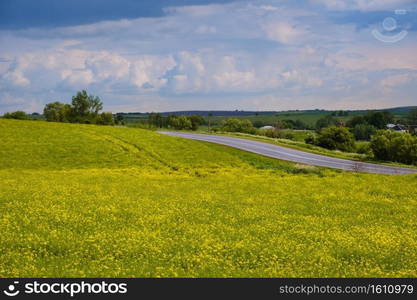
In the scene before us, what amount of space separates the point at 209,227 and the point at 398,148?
86.1 m

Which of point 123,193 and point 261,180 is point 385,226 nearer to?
Result: point 123,193

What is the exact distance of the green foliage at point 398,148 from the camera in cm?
9475

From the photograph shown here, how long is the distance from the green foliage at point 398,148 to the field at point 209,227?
191 feet

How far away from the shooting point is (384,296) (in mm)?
11852

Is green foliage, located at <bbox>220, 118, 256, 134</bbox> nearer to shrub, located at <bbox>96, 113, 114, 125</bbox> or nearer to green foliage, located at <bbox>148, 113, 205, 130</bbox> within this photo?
green foliage, located at <bbox>148, 113, 205, 130</bbox>

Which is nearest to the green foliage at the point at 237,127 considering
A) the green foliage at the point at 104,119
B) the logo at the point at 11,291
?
the green foliage at the point at 104,119

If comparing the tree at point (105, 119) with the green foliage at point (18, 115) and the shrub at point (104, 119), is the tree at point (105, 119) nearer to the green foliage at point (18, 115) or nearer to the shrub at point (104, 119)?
the shrub at point (104, 119)

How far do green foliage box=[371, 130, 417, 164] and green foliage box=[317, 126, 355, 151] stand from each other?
88.8 feet

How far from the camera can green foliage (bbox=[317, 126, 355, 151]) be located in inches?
5037

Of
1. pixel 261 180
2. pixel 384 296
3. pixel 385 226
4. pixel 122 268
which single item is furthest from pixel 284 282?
pixel 261 180

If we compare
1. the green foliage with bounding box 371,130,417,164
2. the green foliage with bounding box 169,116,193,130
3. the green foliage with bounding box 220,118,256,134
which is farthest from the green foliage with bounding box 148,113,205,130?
the green foliage with bounding box 371,130,417,164

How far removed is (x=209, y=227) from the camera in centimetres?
1917

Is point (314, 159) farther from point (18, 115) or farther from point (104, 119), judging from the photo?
point (18, 115)

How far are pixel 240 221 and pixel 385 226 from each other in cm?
662
